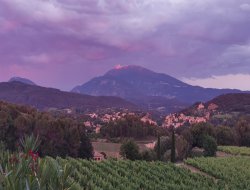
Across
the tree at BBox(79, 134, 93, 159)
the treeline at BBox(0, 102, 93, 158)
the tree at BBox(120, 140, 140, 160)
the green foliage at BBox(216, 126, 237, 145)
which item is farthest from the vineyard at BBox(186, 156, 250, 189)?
the green foliage at BBox(216, 126, 237, 145)

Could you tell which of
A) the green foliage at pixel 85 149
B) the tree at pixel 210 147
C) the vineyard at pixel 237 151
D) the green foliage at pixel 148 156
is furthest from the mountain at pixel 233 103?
the green foliage at pixel 148 156

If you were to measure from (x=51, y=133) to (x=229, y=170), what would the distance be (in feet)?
111

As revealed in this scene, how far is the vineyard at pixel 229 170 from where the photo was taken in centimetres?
3587

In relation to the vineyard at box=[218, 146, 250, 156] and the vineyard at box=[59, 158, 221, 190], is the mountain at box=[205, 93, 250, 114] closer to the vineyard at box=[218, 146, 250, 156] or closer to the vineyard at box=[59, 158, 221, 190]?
the vineyard at box=[218, 146, 250, 156]

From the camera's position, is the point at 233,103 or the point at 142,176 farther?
the point at 233,103

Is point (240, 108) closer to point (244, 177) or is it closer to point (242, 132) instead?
point (242, 132)

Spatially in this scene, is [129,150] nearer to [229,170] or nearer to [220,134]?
[229,170]

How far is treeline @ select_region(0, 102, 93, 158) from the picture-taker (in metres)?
→ 67.0

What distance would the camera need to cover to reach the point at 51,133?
2707 inches

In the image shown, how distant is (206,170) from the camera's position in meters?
43.0

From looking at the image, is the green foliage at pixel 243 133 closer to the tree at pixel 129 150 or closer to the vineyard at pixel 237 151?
the vineyard at pixel 237 151

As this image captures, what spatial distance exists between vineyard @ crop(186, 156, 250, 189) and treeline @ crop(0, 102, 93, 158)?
2486 cm

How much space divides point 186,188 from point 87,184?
8.61 m

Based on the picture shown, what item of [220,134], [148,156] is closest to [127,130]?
[220,134]
